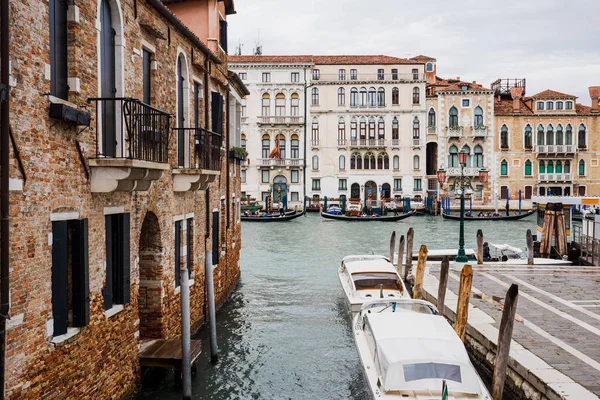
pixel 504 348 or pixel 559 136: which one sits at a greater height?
pixel 559 136

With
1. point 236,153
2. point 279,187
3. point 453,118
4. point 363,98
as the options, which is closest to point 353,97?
point 363,98

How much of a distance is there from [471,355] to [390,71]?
132 feet

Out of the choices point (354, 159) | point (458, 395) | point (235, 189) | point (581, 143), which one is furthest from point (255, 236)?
point (581, 143)

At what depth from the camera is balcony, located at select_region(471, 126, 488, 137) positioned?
154 feet

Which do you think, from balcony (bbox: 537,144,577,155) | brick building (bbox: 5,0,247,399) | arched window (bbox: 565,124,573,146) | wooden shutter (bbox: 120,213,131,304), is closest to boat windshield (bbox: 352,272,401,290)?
brick building (bbox: 5,0,247,399)

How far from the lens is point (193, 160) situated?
1021cm

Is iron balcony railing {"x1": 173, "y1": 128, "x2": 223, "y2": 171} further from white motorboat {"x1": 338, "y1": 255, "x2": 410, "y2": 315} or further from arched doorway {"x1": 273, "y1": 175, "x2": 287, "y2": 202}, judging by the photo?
arched doorway {"x1": 273, "y1": 175, "x2": 287, "y2": 202}

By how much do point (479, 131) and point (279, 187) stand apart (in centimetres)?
1557

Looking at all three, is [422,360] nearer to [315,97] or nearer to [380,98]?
[315,97]

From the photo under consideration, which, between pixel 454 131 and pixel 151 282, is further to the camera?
pixel 454 131

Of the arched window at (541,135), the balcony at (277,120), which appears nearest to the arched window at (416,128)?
the balcony at (277,120)

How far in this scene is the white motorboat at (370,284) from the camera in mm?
12132

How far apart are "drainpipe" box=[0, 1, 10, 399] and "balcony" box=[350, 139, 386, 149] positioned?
44298 millimetres

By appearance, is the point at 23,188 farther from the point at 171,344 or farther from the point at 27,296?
the point at 171,344
